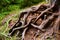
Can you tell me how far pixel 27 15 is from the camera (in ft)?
27.7

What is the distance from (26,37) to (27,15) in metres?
1.23

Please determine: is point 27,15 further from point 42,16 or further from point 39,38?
point 39,38

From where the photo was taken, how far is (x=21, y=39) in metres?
7.54

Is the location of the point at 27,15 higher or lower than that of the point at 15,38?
higher

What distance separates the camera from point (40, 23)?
7.77m

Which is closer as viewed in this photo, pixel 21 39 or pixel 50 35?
pixel 50 35

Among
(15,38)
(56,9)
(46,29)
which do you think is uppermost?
(56,9)

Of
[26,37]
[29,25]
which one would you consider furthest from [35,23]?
[26,37]

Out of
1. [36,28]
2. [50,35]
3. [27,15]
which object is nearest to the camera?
[50,35]

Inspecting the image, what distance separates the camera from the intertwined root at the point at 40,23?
7055 mm

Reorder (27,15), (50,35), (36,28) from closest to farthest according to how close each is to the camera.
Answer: (50,35)
(36,28)
(27,15)

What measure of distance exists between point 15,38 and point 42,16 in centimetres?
133

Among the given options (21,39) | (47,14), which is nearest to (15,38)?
(21,39)

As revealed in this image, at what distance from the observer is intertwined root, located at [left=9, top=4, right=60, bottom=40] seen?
7.05 metres
